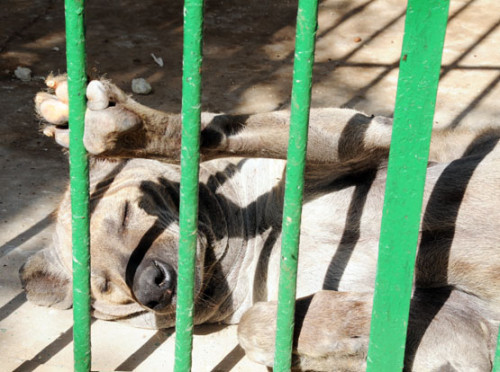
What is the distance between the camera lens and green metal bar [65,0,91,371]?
209 cm

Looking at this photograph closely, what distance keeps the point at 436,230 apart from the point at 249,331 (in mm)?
827

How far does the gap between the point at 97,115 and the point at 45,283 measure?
3.81 ft

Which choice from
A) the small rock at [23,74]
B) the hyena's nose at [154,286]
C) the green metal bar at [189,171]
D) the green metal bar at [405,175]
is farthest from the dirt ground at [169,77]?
the green metal bar at [405,175]

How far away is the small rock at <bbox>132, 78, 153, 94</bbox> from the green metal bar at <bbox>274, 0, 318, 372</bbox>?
3.38 m

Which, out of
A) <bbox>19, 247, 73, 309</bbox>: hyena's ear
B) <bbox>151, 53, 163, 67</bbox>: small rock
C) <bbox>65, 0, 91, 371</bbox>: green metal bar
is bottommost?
<bbox>19, 247, 73, 309</bbox>: hyena's ear

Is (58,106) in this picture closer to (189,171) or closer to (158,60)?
(189,171)

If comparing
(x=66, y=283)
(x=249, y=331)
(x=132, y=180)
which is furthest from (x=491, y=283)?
(x=66, y=283)

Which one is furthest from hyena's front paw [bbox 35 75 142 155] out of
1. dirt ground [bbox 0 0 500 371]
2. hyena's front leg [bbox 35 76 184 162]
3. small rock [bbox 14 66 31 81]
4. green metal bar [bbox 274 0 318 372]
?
A: small rock [bbox 14 66 31 81]

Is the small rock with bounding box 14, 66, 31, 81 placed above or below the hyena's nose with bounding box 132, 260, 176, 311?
above

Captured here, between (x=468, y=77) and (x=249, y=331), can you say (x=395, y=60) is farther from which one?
(x=249, y=331)

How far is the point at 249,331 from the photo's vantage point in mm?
2877

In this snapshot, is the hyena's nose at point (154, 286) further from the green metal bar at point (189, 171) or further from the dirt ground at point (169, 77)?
the green metal bar at point (189, 171)

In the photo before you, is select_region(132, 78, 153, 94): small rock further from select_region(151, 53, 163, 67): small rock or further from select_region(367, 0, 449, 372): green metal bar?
Result: select_region(367, 0, 449, 372): green metal bar

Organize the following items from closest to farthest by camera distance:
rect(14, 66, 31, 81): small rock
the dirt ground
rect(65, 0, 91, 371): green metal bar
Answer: rect(65, 0, 91, 371): green metal bar, the dirt ground, rect(14, 66, 31, 81): small rock
